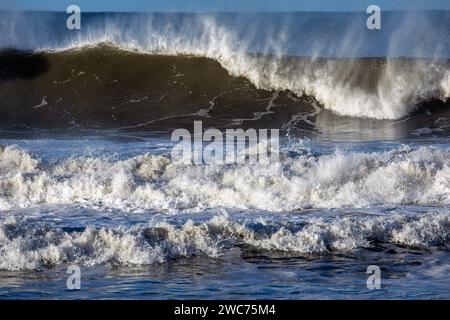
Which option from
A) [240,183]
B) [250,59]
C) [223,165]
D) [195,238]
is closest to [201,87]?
[250,59]

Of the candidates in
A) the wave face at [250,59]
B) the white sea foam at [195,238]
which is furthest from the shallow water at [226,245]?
the wave face at [250,59]

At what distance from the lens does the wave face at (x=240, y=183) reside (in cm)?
966

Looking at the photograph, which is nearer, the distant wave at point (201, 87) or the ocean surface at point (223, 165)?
the ocean surface at point (223, 165)

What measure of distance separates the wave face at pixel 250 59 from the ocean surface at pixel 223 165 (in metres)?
0.06

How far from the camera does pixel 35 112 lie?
1755 centimetres

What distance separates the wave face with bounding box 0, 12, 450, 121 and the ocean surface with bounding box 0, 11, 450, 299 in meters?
0.06

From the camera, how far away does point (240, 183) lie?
33.3ft

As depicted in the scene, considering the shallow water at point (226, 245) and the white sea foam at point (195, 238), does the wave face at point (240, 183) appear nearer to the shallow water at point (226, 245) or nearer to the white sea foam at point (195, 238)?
the shallow water at point (226, 245)

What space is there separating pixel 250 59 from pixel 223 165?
30.1ft

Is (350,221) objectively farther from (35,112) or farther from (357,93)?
(35,112)

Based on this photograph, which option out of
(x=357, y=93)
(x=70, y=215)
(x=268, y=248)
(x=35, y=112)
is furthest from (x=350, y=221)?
(x=35, y=112)

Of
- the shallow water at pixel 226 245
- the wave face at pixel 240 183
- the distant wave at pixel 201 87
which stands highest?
the distant wave at pixel 201 87

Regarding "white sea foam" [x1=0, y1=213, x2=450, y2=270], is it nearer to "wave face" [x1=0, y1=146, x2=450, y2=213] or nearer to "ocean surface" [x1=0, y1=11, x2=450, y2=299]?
"ocean surface" [x1=0, y1=11, x2=450, y2=299]

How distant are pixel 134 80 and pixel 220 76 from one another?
2.19 meters
